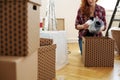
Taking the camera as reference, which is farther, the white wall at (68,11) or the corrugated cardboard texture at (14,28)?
the white wall at (68,11)

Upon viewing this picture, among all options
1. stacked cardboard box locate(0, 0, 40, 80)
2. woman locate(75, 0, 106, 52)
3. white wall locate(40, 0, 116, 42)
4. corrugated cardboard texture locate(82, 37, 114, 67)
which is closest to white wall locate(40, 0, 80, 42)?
white wall locate(40, 0, 116, 42)

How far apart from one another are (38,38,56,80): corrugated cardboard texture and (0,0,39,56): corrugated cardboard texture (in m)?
0.40

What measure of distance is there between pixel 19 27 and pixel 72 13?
7.74ft

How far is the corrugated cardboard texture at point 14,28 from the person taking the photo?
723 millimetres

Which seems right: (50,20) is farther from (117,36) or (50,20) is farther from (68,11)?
(68,11)

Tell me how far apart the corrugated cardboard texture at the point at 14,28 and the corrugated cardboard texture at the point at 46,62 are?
399 mm

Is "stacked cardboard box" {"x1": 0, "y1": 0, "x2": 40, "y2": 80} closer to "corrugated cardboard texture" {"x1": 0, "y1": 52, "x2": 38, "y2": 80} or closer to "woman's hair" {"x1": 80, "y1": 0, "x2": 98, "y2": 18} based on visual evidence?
"corrugated cardboard texture" {"x1": 0, "y1": 52, "x2": 38, "y2": 80}

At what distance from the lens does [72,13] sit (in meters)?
3.03

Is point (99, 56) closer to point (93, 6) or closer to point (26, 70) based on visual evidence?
point (93, 6)

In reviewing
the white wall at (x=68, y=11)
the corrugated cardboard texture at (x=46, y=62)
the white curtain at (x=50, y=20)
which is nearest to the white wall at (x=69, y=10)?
the white wall at (x=68, y=11)

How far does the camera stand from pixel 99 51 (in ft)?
5.29

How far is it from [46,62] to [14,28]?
52 centimetres

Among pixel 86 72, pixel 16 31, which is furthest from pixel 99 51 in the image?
pixel 16 31

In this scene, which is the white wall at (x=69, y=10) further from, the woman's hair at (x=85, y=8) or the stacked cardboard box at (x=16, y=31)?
the stacked cardboard box at (x=16, y=31)
